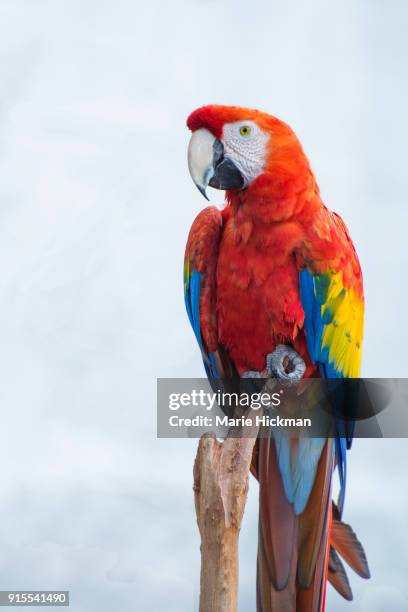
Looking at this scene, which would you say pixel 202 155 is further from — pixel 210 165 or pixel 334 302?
pixel 334 302

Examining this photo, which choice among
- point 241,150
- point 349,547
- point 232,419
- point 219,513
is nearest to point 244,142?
point 241,150

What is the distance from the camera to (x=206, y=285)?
8.12ft

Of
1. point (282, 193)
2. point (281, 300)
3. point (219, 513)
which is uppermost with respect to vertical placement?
point (282, 193)

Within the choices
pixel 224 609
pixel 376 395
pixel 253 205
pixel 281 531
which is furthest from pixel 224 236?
pixel 224 609

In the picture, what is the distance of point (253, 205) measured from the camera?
7.70 feet

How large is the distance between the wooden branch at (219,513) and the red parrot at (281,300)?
11.1 inches

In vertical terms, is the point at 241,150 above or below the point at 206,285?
above

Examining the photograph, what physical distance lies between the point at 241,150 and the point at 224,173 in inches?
3.3

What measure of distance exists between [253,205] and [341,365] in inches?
22.3

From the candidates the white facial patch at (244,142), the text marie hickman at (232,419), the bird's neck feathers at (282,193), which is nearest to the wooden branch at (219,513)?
the text marie hickman at (232,419)

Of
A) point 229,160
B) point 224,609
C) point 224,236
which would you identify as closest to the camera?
point 224,609

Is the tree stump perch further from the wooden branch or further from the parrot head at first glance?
the parrot head

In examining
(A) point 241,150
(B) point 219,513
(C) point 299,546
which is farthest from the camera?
(C) point 299,546

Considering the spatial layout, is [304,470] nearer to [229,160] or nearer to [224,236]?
[224,236]
